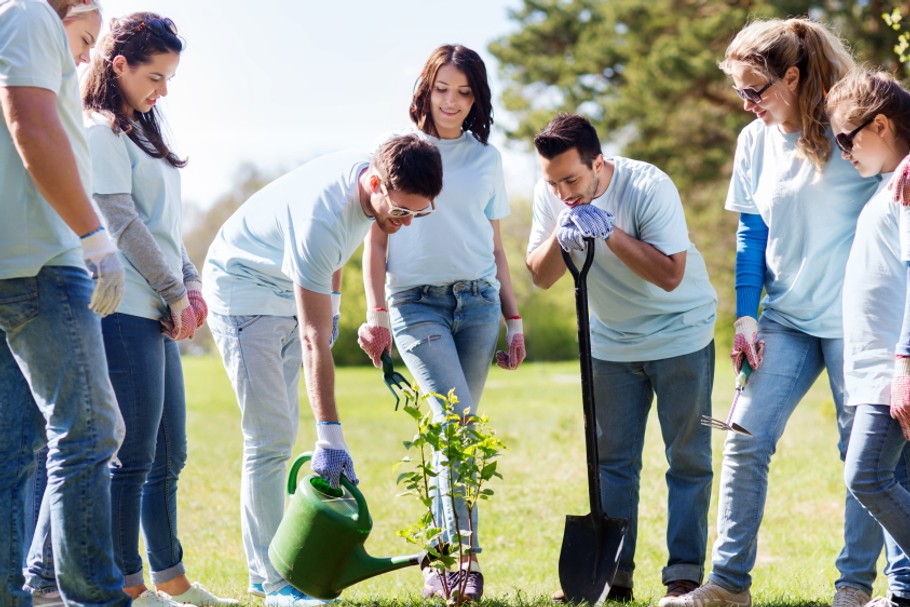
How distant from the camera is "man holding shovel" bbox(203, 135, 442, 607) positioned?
3.32 meters

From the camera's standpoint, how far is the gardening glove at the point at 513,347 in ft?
13.6

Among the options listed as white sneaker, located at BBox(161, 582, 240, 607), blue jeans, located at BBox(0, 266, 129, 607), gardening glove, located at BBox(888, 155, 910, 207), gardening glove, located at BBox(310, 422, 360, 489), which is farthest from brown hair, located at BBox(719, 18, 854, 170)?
white sneaker, located at BBox(161, 582, 240, 607)

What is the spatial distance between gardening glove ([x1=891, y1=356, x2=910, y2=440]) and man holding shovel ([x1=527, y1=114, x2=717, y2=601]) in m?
0.80

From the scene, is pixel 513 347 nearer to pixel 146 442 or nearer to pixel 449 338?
pixel 449 338

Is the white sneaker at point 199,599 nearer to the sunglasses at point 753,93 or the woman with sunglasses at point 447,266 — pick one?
the woman with sunglasses at point 447,266

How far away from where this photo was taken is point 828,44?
3596 mm

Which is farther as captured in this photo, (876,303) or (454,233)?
(454,233)

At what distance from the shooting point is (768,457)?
356 cm

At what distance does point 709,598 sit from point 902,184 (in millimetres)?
1425

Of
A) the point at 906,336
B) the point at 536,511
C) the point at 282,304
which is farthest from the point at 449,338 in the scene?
the point at 536,511

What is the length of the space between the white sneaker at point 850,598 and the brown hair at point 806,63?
4.57 ft

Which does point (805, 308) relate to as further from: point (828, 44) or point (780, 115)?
point (828, 44)

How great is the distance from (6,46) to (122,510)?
4.90 feet

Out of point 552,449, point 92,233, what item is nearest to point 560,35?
point 552,449
